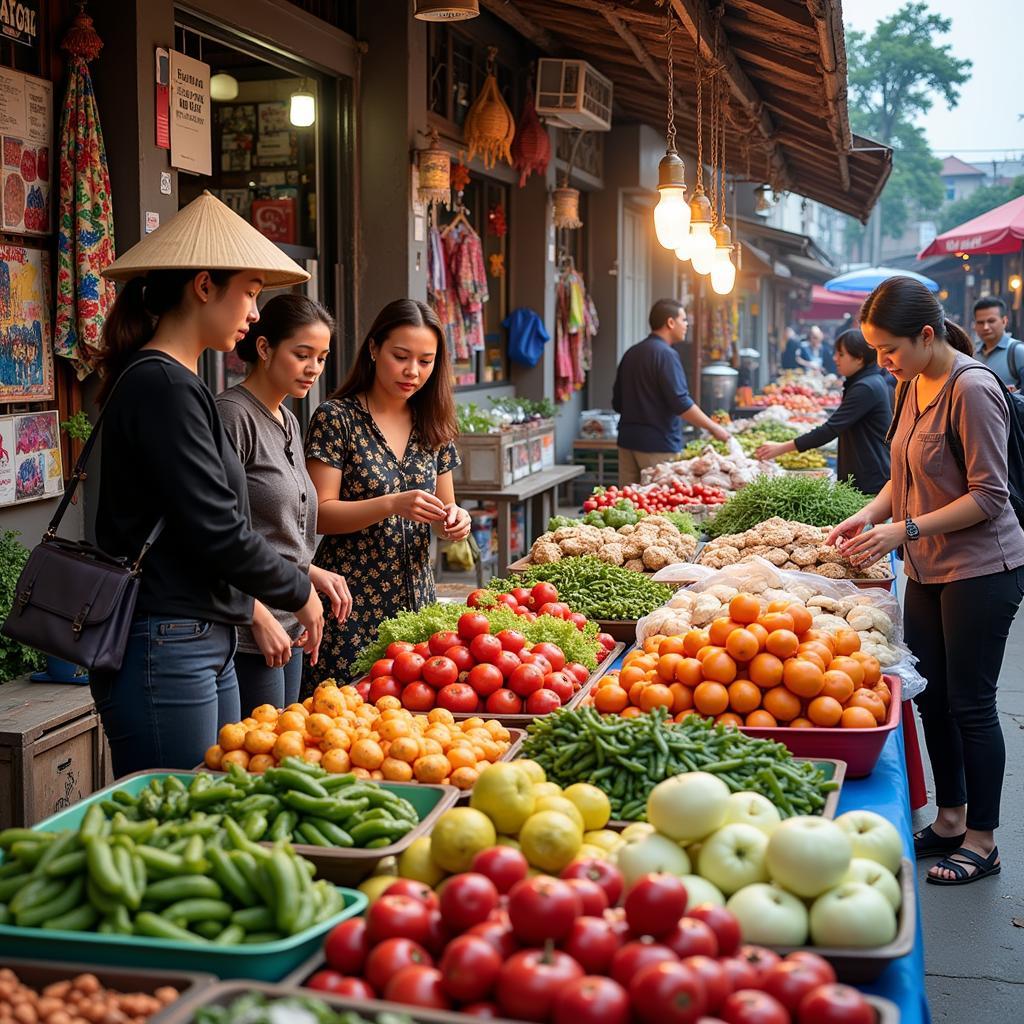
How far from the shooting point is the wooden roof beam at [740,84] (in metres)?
6.50

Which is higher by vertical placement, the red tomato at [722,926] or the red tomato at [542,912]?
the red tomato at [542,912]

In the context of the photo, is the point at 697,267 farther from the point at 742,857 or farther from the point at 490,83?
the point at 742,857

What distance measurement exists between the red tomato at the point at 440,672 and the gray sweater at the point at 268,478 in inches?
21.2

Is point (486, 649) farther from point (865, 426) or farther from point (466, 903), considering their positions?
point (865, 426)

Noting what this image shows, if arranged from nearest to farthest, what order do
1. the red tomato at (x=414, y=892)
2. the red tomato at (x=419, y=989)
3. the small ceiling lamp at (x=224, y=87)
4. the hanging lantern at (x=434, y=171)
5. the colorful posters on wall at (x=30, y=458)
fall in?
the red tomato at (x=419, y=989)
the red tomato at (x=414, y=892)
the colorful posters on wall at (x=30, y=458)
the small ceiling lamp at (x=224, y=87)
the hanging lantern at (x=434, y=171)

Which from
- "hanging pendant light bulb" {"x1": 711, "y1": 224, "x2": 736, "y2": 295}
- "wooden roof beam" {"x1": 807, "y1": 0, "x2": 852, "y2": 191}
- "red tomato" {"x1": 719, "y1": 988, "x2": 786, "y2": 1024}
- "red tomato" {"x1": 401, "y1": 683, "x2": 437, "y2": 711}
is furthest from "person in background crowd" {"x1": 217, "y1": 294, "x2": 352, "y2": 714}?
"hanging pendant light bulb" {"x1": 711, "y1": 224, "x2": 736, "y2": 295}

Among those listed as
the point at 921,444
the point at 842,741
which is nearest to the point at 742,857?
the point at 842,741

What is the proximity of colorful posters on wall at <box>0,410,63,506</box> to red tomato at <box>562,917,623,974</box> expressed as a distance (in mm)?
3949

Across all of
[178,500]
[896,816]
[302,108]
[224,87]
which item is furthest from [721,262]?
[178,500]

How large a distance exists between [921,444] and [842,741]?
1821mm

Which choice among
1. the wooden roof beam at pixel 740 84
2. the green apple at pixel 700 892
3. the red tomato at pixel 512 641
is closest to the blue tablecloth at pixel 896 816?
the green apple at pixel 700 892

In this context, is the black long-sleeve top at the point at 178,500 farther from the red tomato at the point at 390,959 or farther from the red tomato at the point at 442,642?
the red tomato at the point at 390,959

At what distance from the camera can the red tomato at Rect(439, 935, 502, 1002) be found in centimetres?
167

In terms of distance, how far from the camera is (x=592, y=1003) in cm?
159
